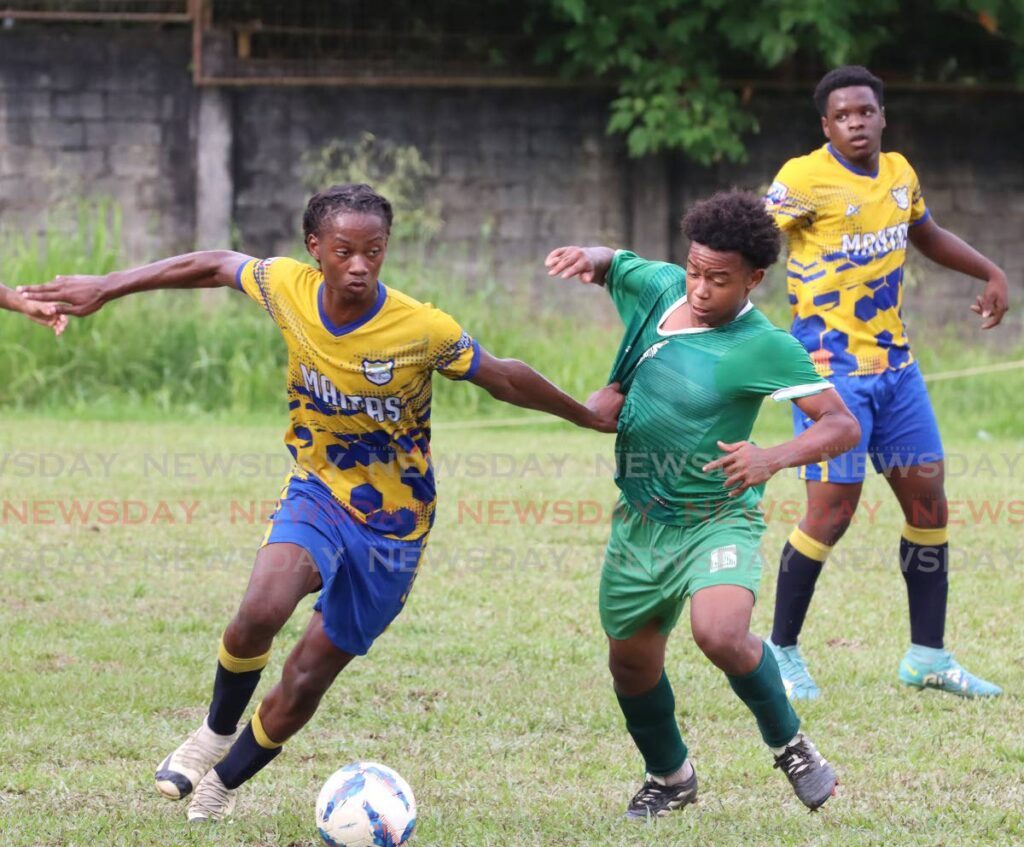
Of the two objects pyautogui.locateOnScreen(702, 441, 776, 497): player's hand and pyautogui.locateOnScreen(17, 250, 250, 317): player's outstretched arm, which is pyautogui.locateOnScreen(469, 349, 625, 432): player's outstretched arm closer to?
pyautogui.locateOnScreen(702, 441, 776, 497): player's hand

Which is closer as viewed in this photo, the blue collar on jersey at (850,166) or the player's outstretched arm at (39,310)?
the player's outstretched arm at (39,310)

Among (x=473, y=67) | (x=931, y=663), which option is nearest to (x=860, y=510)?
(x=931, y=663)

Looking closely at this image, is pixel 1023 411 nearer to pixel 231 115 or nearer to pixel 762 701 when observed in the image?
pixel 231 115

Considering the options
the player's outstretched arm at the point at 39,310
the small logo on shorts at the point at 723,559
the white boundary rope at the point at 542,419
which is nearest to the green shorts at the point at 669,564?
the small logo on shorts at the point at 723,559

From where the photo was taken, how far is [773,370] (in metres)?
4.11

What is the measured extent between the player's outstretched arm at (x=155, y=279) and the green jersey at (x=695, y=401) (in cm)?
119

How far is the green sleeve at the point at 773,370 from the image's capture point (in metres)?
4.11

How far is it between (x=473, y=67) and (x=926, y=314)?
500 centimetres

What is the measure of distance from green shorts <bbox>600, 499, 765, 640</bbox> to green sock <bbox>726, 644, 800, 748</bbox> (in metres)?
0.21

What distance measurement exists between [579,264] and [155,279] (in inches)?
47.0

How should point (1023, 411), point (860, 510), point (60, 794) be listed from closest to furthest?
point (60, 794)
point (860, 510)
point (1023, 411)

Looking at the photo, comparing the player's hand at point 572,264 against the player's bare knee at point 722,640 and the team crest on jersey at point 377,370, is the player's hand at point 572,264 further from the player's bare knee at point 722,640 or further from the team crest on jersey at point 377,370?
the player's bare knee at point 722,640

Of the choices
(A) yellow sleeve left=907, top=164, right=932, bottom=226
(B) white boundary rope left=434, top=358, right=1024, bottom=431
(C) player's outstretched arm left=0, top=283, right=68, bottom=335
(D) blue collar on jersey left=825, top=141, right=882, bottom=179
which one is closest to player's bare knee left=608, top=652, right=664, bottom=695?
(C) player's outstretched arm left=0, top=283, right=68, bottom=335

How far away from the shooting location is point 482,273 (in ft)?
49.2
